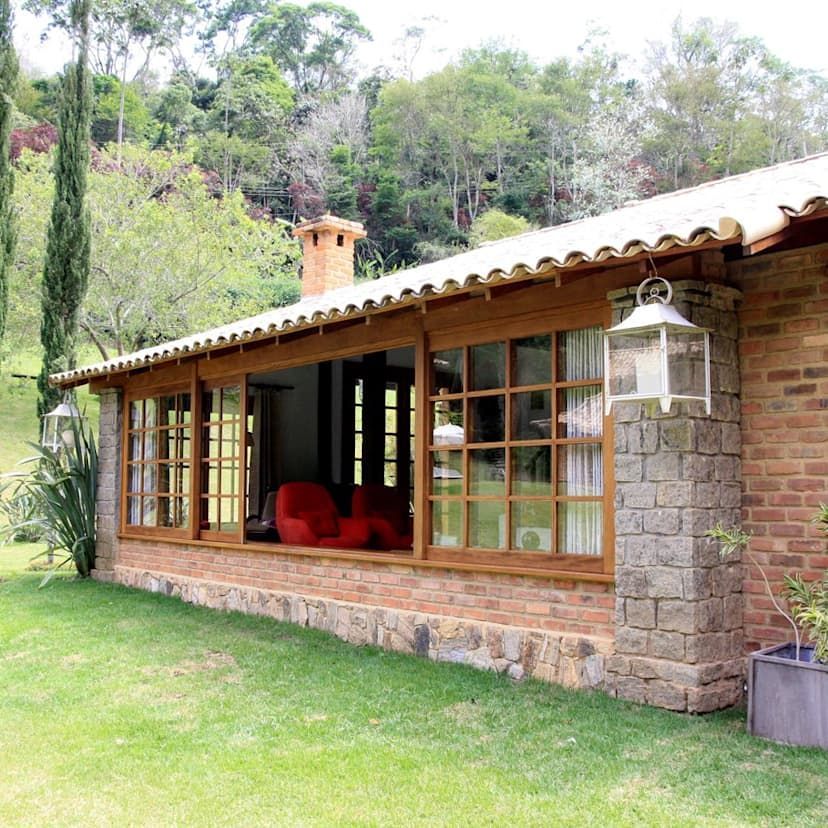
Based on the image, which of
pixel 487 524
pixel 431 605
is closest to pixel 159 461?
pixel 431 605

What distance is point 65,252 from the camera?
14938mm

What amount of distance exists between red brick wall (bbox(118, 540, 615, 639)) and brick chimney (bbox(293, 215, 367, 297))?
378 centimetres

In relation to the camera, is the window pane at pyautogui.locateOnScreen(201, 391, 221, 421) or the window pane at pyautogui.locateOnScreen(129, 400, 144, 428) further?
the window pane at pyautogui.locateOnScreen(129, 400, 144, 428)

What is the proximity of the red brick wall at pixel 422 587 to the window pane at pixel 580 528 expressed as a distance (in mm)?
205

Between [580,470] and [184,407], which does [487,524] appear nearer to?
[580,470]

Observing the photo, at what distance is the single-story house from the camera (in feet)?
15.6

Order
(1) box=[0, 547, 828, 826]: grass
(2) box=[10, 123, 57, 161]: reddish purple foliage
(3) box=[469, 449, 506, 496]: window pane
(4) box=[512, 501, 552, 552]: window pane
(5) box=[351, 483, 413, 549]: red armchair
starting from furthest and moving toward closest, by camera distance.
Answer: (2) box=[10, 123, 57, 161]: reddish purple foliage < (5) box=[351, 483, 413, 549]: red armchair < (3) box=[469, 449, 506, 496]: window pane < (4) box=[512, 501, 552, 552]: window pane < (1) box=[0, 547, 828, 826]: grass

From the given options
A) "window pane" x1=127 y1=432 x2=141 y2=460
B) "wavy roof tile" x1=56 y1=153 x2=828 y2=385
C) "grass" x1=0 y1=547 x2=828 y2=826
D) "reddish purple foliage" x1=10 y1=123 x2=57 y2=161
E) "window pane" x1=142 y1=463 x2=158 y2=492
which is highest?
"reddish purple foliage" x1=10 y1=123 x2=57 y2=161

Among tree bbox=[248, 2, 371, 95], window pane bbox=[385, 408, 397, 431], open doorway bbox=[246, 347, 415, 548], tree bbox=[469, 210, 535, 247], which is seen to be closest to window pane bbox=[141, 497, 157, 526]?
open doorway bbox=[246, 347, 415, 548]

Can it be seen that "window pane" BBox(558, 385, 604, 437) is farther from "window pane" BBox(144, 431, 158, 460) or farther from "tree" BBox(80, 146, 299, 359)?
"tree" BBox(80, 146, 299, 359)

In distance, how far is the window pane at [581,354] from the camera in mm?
5383

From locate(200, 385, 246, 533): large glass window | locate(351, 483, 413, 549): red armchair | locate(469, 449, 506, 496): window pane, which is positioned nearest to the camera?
locate(469, 449, 506, 496): window pane

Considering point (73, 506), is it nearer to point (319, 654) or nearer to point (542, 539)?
point (319, 654)

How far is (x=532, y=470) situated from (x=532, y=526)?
0.35 metres
